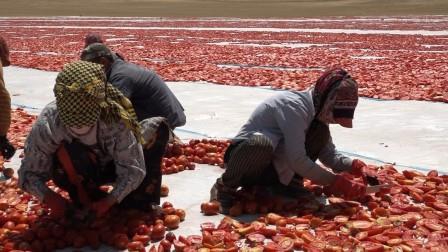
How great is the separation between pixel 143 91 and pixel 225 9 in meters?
57.0

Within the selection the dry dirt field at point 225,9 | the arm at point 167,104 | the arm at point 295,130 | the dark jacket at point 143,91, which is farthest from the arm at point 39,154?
the dry dirt field at point 225,9

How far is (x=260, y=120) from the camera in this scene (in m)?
3.91

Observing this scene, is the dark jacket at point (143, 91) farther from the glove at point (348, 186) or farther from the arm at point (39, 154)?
the glove at point (348, 186)

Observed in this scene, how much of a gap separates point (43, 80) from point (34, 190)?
8.38m

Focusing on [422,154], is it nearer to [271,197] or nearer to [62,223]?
[271,197]

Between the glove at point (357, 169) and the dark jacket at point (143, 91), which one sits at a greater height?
the dark jacket at point (143, 91)

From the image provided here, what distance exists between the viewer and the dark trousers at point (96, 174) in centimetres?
339

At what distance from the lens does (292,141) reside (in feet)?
12.2

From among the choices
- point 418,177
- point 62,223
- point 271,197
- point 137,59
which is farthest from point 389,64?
point 62,223

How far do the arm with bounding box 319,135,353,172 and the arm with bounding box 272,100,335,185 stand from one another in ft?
1.54

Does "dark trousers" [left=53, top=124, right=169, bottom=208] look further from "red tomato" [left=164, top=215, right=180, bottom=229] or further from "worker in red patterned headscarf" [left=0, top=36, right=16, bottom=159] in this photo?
"worker in red patterned headscarf" [left=0, top=36, right=16, bottom=159]

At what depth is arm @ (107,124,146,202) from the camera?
335 centimetres

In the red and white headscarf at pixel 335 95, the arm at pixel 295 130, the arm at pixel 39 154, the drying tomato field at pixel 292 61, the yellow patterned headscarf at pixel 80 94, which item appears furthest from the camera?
the drying tomato field at pixel 292 61

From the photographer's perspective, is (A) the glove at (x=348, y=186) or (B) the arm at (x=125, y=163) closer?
(B) the arm at (x=125, y=163)
